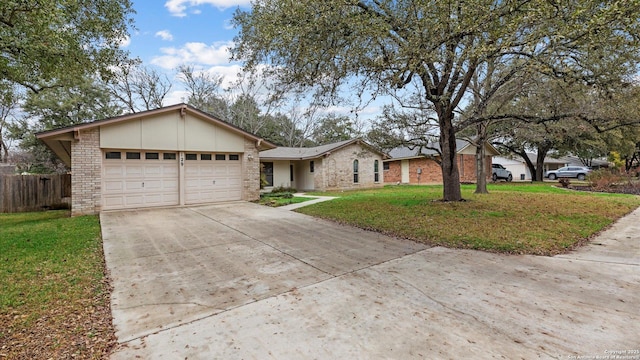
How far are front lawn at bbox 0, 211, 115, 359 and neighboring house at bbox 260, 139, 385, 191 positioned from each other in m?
13.3

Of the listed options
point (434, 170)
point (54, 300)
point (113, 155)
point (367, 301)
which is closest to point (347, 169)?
point (434, 170)

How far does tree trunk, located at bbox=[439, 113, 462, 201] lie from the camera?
32.8 feet

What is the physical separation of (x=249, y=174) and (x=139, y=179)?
14.5 feet

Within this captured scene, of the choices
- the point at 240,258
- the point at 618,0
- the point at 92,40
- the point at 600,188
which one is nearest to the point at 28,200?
the point at 92,40

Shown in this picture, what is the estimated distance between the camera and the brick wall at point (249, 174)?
546 inches

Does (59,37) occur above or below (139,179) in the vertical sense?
above

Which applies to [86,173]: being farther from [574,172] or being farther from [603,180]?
[574,172]

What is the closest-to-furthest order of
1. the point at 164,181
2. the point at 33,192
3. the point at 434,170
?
the point at 164,181 → the point at 33,192 → the point at 434,170

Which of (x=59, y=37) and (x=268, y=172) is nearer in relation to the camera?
(x=59, y=37)

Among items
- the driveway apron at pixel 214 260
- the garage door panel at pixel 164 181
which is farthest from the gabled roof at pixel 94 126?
the driveway apron at pixel 214 260

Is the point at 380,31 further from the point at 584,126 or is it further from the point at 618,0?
the point at 584,126

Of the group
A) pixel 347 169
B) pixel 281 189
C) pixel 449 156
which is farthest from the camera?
pixel 347 169

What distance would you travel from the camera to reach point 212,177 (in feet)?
43.3

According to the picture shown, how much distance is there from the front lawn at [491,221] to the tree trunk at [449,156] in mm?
494
